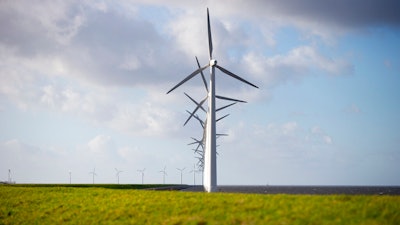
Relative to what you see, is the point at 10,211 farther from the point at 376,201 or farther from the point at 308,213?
the point at 376,201

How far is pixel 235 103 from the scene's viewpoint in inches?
2222

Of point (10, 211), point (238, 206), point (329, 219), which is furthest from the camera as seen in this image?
point (10, 211)

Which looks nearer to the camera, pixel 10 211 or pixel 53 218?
pixel 53 218

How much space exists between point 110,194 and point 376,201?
80.0ft

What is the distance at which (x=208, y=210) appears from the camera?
2670cm

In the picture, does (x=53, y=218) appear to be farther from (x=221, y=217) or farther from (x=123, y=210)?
(x=221, y=217)

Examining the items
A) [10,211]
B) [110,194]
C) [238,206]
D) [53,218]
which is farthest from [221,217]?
[10,211]

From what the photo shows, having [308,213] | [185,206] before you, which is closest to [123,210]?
[185,206]

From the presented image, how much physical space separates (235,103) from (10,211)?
30.4m

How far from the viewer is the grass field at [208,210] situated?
895 inches

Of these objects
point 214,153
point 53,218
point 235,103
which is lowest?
point 53,218

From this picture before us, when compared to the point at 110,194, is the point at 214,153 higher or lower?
higher

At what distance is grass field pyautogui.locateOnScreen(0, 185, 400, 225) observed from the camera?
74.6ft

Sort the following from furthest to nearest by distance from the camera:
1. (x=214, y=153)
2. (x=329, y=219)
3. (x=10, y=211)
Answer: (x=214, y=153) < (x=10, y=211) < (x=329, y=219)
